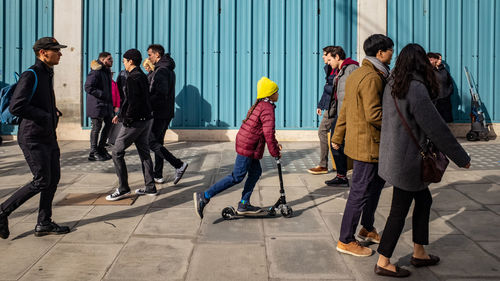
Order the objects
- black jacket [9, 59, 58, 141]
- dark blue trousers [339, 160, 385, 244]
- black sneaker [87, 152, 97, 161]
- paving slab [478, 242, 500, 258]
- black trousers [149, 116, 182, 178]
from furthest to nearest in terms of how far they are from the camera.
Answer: black sneaker [87, 152, 97, 161], black trousers [149, 116, 182, 178], black jacket [9, 59, 58, 141], paving slab [478, 242, 500, 258], dark blue trousers [339, 160, 385, 244]

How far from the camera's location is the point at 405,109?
13.2 feet

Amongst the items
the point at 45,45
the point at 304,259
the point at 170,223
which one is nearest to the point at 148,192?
the point at 170,223

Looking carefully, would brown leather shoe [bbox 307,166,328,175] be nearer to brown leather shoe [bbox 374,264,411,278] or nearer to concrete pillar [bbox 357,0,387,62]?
brown leather shoe [bbox 374,264,411,278]

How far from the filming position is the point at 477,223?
5629mm

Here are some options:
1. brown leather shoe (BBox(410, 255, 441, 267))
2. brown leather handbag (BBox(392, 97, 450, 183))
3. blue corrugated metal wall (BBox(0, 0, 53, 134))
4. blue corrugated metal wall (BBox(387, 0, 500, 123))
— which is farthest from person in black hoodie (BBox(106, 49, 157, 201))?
blue corrugated metal wall (BBox(387, 0, 500, 123))

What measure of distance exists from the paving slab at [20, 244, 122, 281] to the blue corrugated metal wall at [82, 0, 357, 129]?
742 cm

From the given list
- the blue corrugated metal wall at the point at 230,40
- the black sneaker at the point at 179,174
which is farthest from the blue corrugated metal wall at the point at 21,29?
the black sneaker at the point at 179,174

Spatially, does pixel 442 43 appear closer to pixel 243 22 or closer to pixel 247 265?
pixel 243 22

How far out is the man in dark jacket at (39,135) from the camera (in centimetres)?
501

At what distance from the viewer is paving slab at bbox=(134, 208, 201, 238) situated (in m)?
5.39

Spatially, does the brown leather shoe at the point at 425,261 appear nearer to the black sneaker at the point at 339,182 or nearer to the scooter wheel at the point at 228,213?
the scooter wheel at the point at 228,213

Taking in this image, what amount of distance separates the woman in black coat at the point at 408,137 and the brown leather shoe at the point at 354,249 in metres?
0.40

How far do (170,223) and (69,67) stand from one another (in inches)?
292

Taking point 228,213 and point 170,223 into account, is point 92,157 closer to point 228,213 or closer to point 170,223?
point 170,223
